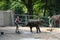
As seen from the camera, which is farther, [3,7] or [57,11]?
[3,7]

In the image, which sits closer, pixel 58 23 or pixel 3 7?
pixel 58 23

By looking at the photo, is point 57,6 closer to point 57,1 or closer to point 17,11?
point 57,1

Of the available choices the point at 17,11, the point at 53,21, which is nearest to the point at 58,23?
the point at 53,21

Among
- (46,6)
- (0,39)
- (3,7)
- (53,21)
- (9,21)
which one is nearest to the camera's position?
(0,39)

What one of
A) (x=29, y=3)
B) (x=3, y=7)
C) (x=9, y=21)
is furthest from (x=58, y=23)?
(x=3, y=7)

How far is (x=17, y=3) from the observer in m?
43.6

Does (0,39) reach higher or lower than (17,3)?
lower

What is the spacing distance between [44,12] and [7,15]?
1082cm

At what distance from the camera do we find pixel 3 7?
1844 inches

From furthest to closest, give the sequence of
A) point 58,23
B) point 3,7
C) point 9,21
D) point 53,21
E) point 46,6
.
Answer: point 3,7 → point 46,6 → point 9,21 → point 58,23 → point 53,21

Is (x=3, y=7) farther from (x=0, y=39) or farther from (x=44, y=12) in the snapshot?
(x=0, y=39)

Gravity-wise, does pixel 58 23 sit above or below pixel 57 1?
below

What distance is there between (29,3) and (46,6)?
13.2 feet

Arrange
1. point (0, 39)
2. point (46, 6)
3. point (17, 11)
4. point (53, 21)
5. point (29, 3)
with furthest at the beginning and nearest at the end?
point (17, 11), point (46, 6), point (29, 3), point (53, 21), point (0, 39)
